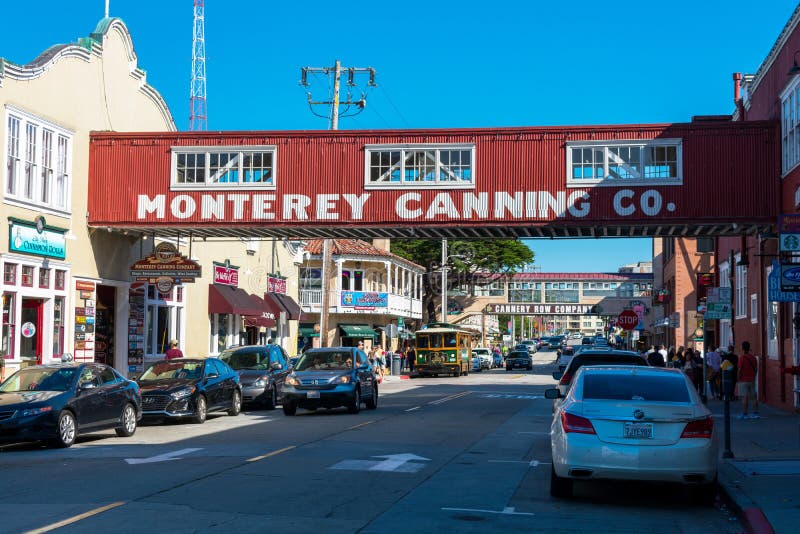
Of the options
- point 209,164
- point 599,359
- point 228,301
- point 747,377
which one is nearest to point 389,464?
point 599,359

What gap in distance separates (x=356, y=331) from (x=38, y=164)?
38.0 meters

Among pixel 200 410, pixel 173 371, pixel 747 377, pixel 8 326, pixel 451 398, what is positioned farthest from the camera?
pixel 451 398

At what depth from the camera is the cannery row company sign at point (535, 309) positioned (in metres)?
100

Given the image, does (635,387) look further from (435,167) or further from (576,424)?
(435,167)

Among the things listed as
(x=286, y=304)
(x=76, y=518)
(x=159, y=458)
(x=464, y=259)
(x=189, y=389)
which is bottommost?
(x=159, y=458)

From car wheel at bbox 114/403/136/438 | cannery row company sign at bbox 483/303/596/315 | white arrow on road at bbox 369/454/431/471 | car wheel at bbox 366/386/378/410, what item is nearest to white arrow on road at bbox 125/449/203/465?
white arrow on road at bbox 369/454/431/471

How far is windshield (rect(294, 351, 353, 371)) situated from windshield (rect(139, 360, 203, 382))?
272 cm

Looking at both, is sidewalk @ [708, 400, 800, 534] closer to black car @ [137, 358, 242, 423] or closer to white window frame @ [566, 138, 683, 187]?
white window frame @ [566, 138, 683, 187]

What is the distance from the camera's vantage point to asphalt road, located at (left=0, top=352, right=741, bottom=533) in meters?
9.24

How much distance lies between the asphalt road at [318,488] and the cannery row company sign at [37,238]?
299 inches

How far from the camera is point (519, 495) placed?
36.6 ft

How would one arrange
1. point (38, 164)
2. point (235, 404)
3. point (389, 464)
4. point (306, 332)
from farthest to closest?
1. point (306, 332)
2. point (38, 164)
3. point (235, 404)
4. point (389, 464)

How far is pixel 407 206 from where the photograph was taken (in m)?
28.5

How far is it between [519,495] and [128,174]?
20.8 meters
